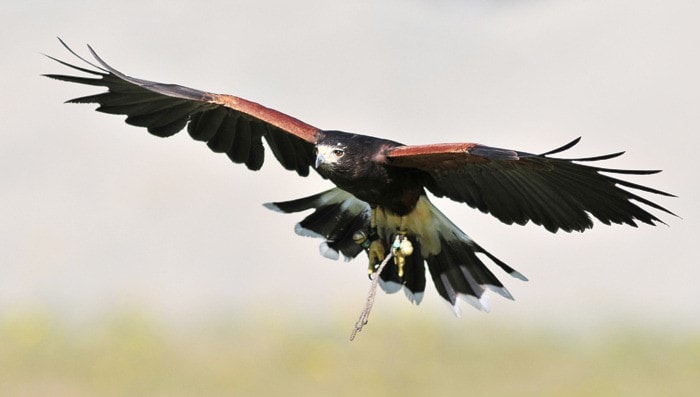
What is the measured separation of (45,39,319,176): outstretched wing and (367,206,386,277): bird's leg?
607 millimetres

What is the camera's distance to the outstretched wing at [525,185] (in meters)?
7.75

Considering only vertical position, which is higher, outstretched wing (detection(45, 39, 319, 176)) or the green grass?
outstretched wing (detection(45, 39, 319, 176))

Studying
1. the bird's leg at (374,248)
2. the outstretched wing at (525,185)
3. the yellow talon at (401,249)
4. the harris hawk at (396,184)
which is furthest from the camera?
the bird's leg at (374,248)

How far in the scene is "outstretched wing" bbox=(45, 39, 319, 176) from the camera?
8.90 meters

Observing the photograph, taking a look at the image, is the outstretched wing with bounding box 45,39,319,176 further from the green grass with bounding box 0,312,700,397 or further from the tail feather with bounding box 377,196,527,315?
the green grass with bounding box 0,312,700,397

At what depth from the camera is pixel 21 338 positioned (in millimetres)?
11367

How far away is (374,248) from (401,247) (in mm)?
213

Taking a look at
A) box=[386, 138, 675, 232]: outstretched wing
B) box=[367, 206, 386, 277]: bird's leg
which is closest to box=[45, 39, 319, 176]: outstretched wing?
box=[367, 206, 386, 277]: bird's leg

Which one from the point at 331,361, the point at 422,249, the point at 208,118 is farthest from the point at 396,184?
the point at 331,361

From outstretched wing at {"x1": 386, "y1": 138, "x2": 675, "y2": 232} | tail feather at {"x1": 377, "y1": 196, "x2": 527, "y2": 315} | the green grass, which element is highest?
outstretched wing at {"x1": 386, "y1": 138, "x2": 675, "y2": 232}

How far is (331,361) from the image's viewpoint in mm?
10945

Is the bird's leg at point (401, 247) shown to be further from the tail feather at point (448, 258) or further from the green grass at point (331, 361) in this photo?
the green grass at point (331, 361)

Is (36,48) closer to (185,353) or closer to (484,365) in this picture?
(185,353)

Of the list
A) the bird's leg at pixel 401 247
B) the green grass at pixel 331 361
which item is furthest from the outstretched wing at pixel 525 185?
the green grass at pixel 331 361
